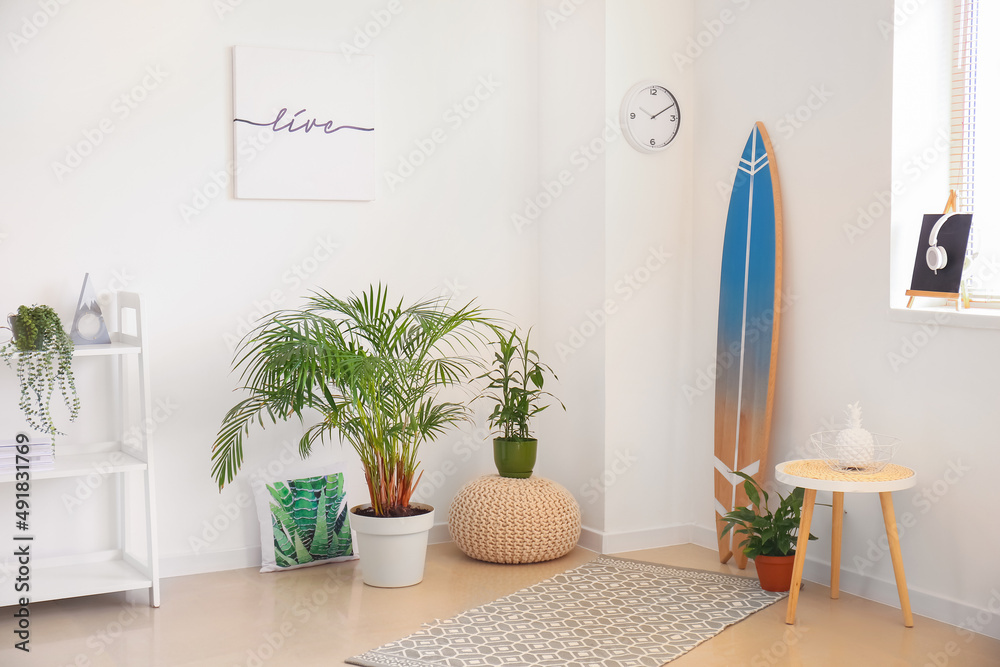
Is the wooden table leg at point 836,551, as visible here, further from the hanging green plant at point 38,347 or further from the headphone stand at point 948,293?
the hanging green plant at point 38,347

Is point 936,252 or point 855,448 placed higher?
point 936,252

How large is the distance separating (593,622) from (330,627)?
810 millimetres

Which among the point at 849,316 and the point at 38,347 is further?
the point at 849,316

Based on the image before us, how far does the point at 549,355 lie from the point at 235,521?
4.72 ft

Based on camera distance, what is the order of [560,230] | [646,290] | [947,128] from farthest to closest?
[560,230] → [646,290] → [947,128]

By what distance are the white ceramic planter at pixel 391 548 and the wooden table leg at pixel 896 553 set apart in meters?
Result: 1.51

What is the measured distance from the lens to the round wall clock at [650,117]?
371cm

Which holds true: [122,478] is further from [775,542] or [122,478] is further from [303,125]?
[775,542]

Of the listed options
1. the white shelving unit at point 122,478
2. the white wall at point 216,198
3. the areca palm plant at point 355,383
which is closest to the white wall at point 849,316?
the white wall at point 216,198

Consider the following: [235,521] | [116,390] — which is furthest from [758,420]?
[116,390]

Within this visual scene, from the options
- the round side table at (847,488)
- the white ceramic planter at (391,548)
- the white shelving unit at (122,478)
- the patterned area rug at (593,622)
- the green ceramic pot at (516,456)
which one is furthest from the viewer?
the green ceramic pot at (516,456)

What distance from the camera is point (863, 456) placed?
2877mm

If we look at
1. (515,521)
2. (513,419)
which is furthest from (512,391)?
(515,521)

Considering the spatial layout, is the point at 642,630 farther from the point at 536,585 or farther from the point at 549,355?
the point at 549,355
